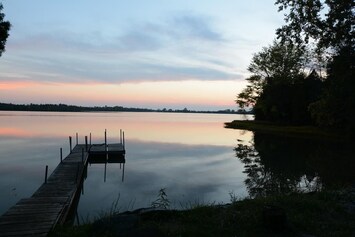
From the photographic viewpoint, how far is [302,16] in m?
23.0

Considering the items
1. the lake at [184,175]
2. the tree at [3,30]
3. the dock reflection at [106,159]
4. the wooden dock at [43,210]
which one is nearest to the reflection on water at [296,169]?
the lake at [184,175]

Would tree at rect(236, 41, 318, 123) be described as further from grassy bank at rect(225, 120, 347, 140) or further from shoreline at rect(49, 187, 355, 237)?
shoreline at rect(49, 187, 355, 237)

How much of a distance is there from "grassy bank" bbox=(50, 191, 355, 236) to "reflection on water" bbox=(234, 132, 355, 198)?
19.7 feet

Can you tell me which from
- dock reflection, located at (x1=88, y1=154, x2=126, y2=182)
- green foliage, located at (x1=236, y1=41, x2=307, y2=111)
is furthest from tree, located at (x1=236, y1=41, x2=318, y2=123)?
dock reflection, located at (x1=88, y1=154, x2=126, y2=182)

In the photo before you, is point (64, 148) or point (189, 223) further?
point (64, 148)

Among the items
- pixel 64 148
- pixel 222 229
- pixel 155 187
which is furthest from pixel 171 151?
→ pixel 222 229

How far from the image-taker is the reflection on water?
19375mm

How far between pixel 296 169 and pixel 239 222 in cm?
1870

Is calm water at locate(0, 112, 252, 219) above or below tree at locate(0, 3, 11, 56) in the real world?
below

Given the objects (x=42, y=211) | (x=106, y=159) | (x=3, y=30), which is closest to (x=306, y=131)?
(x=106, y=159)

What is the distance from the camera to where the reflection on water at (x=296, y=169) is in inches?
763

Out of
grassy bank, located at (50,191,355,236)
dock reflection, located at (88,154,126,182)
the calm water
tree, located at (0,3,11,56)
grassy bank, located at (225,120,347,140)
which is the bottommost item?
dock reflection, located at (88,154,126,182)

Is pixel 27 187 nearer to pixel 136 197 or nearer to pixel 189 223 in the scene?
→ pixel 136 197

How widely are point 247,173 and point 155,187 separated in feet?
23.9
